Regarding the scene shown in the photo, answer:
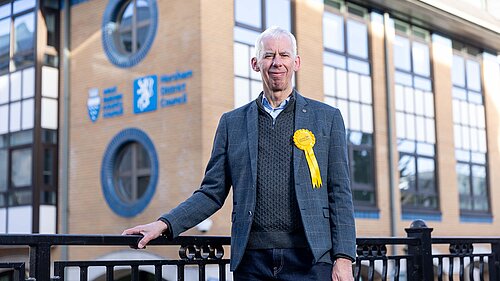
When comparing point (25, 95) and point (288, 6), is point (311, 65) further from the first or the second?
point (25, 95)

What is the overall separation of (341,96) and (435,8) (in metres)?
4.54

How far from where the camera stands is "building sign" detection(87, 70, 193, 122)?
17.9 m

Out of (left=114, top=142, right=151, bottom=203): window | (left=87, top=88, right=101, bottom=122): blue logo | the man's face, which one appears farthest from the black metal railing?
(left=87, top=88, right=101, bottom=122): blue logo

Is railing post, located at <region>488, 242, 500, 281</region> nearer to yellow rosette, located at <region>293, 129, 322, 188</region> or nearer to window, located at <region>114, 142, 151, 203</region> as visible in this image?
yellow rosette, located at <region>293, 129, 322, 188</region>

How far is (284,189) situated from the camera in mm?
3689

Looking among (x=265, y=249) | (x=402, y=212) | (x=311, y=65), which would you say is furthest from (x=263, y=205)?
(x=402, y=212)

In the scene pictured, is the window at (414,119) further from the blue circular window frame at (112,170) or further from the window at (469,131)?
the blue circular window frame at (112,170)

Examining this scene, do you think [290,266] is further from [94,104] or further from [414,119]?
[414,119]

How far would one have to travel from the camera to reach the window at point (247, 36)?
60.6 ft

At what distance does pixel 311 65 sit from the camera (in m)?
20.2

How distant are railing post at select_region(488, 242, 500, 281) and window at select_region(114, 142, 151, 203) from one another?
12.4 metres

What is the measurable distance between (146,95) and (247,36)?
2819 mm

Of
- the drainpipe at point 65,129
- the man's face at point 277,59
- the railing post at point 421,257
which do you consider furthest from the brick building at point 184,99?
the man's face at point 277,59

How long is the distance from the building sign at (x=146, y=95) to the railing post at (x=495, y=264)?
11.4 meters
